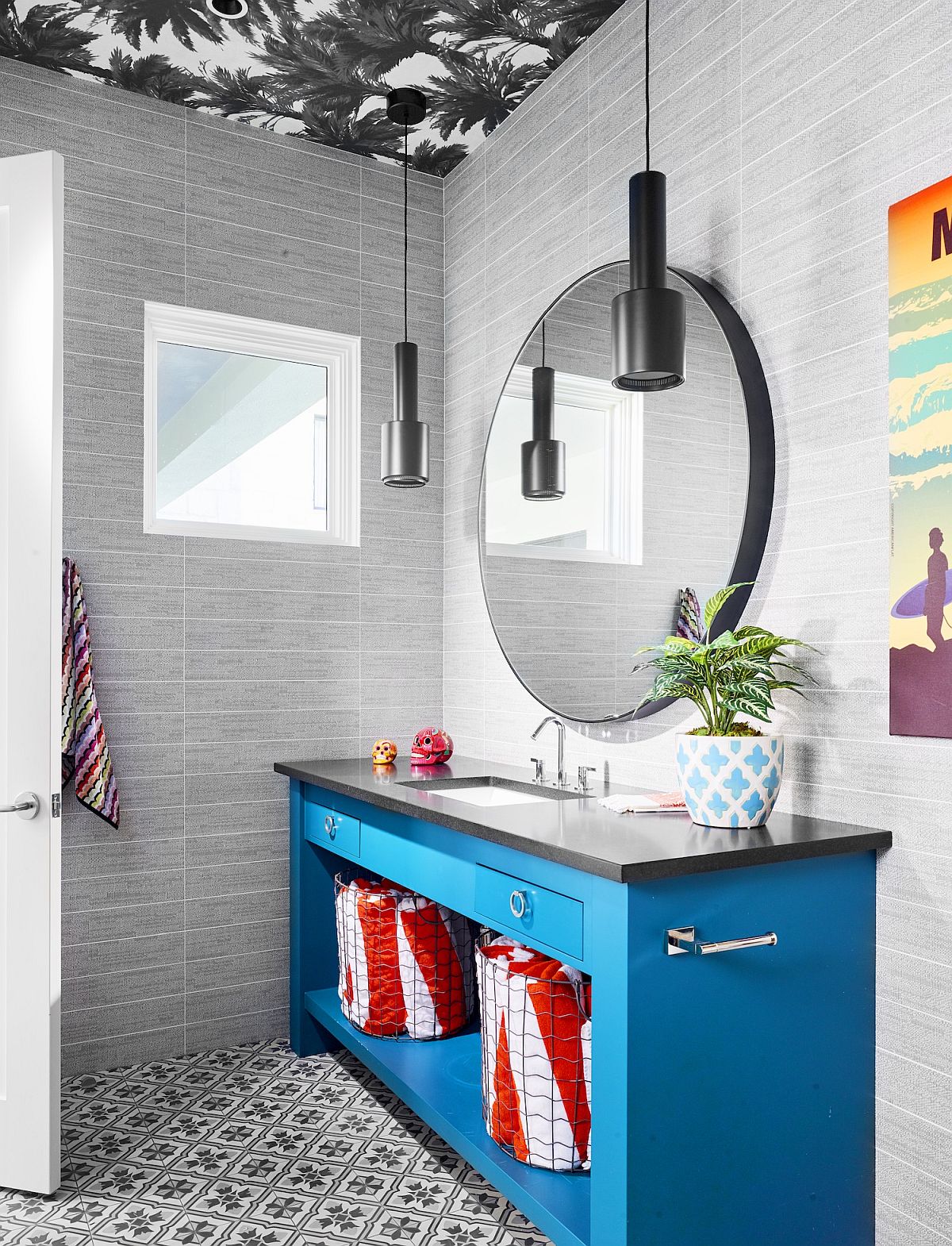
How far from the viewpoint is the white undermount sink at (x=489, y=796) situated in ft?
7.68

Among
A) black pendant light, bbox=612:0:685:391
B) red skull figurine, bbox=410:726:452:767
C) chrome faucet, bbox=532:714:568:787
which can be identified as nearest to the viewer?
black pendant light, bbox=612:0:685:391

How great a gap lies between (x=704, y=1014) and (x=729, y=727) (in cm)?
51

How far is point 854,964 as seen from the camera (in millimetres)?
1638

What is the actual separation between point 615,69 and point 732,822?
75.2 inches

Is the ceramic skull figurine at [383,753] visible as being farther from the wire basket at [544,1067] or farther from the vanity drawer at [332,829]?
the wire basket at [544,1067]

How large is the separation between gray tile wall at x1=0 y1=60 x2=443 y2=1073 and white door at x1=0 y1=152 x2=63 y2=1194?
561mm

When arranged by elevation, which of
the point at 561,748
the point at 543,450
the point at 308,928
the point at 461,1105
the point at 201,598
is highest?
the point at 543,450

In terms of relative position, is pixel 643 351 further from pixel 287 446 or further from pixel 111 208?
pixel 111 208

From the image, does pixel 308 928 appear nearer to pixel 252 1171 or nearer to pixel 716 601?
pixel 252 1171

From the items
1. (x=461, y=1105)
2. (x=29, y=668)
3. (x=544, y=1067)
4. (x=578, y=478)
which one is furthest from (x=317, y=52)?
(x=461, y=1105)

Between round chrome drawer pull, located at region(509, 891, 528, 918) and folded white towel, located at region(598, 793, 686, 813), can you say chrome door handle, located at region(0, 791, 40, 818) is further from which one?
folded white towel, located at region(598, 793, 686, 813)

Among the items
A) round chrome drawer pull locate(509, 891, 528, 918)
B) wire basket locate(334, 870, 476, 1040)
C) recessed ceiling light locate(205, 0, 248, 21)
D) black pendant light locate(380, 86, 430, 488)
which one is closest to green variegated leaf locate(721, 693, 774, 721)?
round chrome drawer pull locate(509, 891, 528, 918)

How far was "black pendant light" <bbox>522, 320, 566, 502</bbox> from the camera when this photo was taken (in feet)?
8.29

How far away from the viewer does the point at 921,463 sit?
62.9 inches
